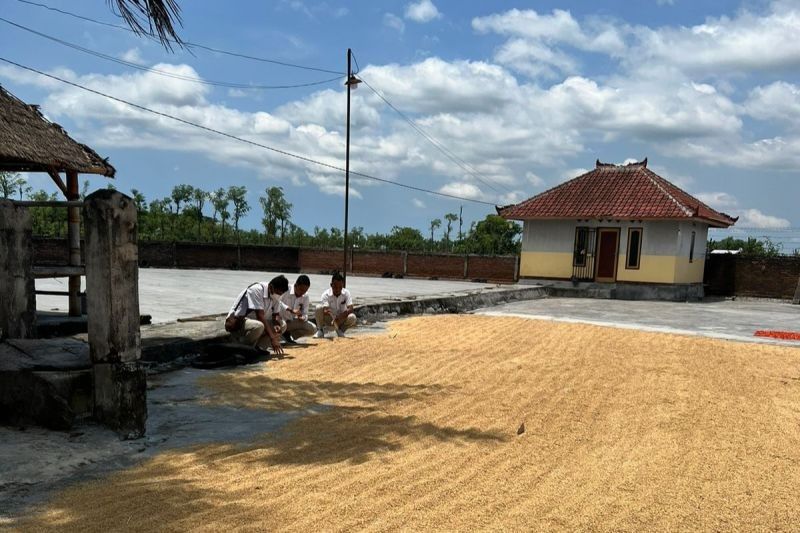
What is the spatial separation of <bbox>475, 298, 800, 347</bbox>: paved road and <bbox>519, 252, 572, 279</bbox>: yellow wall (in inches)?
74.8

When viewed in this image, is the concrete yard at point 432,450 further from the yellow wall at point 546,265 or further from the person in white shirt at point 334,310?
the yellow wall at point 546,265

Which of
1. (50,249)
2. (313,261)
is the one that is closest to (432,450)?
(50,249)

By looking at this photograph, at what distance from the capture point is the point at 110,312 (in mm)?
4586

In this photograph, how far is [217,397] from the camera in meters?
5.84

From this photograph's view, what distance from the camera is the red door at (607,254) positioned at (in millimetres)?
22281

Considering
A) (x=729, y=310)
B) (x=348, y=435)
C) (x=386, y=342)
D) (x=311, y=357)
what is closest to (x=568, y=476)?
(x=348, y=435)

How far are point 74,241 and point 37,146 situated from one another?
1498 mm

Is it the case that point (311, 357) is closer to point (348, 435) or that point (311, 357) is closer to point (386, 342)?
point (386, 342)

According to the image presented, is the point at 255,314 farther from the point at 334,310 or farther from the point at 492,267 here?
the point at 492,267

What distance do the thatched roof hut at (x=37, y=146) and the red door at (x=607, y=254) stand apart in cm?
1708

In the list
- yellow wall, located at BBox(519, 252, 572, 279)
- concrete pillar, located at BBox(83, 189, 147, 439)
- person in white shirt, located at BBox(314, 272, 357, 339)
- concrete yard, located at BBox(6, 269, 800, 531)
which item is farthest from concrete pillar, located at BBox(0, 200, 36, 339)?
yellow wall, located at BBox(519, 252, 572, 279)

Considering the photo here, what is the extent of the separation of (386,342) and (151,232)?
30.3 m

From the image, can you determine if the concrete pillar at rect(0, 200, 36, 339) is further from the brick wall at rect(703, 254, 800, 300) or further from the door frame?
the brick wall at rect(703, 254, 800, 300)

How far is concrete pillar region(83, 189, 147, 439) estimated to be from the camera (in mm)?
4551
